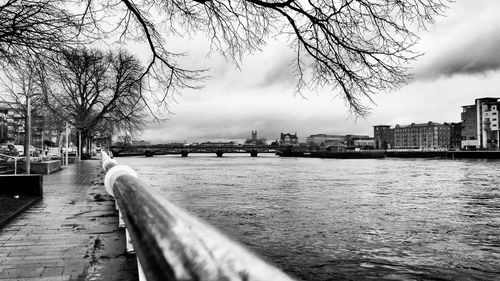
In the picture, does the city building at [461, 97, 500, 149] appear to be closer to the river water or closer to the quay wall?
the quay wall

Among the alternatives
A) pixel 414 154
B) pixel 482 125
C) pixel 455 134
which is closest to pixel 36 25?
pixel 414 154

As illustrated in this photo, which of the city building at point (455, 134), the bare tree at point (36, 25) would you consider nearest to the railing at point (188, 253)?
the bare tree at point (36, 25)

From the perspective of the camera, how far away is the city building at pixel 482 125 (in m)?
115

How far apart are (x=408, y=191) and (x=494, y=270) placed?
1407 centimetres

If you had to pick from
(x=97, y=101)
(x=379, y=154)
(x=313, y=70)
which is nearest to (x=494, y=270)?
(x=313, y=70)

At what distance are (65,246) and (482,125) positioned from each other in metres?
132

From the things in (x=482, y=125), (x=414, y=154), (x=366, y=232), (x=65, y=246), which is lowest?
(x=366, y=232)

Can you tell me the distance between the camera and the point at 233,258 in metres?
0.70

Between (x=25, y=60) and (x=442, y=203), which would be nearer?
(x=25, y=60)

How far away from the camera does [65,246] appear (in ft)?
17.6

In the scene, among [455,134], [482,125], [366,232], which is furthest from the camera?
[455,134]

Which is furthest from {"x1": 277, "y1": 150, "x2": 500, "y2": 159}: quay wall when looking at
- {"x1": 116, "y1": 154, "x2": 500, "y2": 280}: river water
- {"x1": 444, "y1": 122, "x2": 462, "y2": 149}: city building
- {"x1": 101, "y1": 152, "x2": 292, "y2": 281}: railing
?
{"x1": 101, "y1": 152, "x2": 292, "y2": 281}: railing

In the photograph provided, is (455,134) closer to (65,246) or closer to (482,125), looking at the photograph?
(482,125)

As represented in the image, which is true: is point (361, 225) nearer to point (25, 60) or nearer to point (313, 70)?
point (313, 70)
